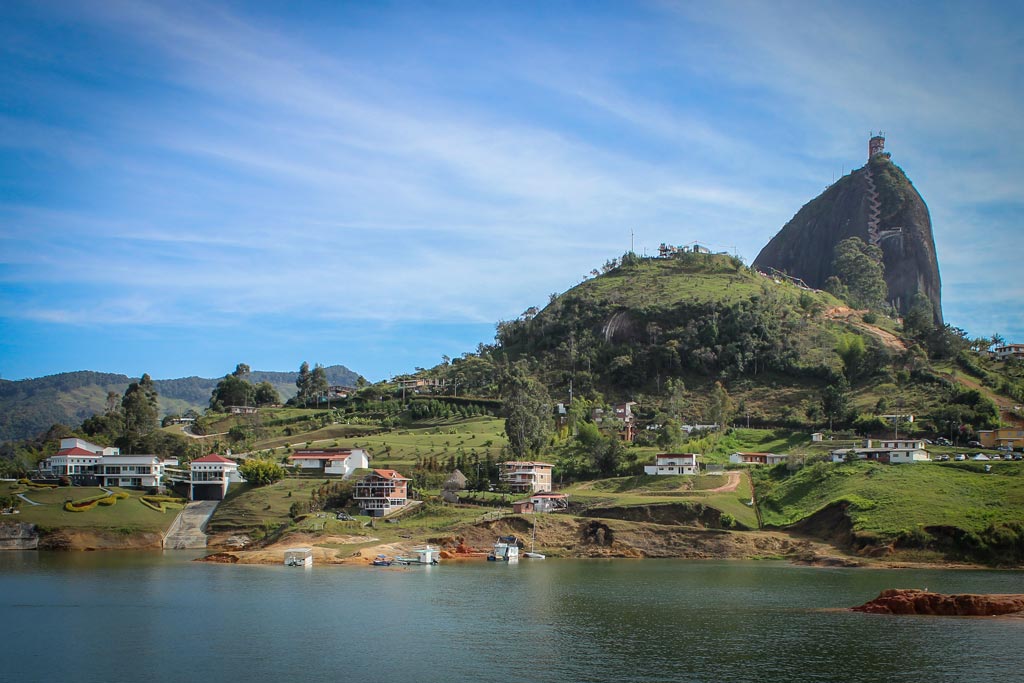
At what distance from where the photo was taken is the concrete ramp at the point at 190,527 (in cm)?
11431

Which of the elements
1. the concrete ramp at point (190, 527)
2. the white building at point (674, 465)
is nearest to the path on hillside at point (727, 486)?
the white building at point (674, 465)

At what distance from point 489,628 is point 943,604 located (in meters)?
31.9

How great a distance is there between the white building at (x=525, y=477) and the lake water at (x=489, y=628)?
1315 inches

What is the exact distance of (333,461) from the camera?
133 metres

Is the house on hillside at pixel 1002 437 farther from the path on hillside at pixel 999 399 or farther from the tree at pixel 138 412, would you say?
the tree at pixel 138 412

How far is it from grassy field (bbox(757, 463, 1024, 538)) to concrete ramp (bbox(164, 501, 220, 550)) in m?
68.5

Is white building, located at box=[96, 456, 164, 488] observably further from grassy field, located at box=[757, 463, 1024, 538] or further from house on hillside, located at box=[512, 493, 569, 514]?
grassy field, located at box=[757, 463, 1024, 538]

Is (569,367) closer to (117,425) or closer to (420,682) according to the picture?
(117,425)

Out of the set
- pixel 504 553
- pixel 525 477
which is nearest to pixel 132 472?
pixel 525 477

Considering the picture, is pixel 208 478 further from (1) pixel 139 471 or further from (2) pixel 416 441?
(2) pixel 416 441

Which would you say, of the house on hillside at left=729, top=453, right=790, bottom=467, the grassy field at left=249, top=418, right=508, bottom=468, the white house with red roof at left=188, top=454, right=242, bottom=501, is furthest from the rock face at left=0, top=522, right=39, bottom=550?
the house on hillside at left=729, top=453, right=790, bottom=467

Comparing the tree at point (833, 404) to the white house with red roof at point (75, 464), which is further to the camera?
the tree at point (833, 404)

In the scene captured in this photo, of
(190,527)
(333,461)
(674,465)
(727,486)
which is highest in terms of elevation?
(333,461)

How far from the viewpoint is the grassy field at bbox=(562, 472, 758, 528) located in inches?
4331
